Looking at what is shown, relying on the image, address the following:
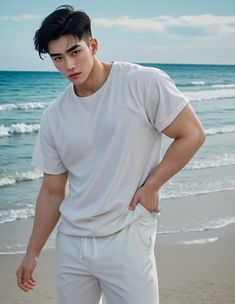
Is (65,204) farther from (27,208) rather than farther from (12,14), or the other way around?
(12,14)

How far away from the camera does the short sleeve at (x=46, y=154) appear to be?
8.00ft

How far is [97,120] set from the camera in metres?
2.28

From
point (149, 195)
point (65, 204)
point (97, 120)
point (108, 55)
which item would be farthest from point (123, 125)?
point (108, 55)

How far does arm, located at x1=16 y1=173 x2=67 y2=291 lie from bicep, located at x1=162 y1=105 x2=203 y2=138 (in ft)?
1.67

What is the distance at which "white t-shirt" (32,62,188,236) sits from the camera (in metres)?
2.24

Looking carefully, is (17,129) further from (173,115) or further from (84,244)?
(173,115)

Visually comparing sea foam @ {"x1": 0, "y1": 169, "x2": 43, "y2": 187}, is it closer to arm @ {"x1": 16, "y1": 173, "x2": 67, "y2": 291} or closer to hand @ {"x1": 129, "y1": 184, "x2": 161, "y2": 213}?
→ arm @ {"x1": 16, "y1": 173, "x2": 67, "y2": 291}

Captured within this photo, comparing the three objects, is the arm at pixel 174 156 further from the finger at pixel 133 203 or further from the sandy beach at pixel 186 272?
the sandy beach at pixel 186 272

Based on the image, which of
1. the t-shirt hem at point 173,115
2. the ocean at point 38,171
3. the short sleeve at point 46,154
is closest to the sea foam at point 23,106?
the ocean at point 38,171

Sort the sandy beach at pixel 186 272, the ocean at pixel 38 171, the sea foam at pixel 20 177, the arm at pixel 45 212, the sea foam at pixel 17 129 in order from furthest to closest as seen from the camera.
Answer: the sea foam at pixel 17 129 < the sea foam at pixel 20 177 < the ocean at pixel 38 171 < the sandy beach at pixel 186 272 < the arm at pixel 45 212

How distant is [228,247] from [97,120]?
12.2ft

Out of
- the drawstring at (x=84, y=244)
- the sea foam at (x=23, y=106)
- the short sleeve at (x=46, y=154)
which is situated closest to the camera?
the drawstring at (x=84, y=244)

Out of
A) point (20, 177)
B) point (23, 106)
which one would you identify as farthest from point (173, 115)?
point (23, 106)

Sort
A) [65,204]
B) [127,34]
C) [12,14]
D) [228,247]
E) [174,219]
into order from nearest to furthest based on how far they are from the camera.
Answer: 1. [65,204]
2. [228,247]
3. [174,219]
4. [12,14]
5. [127,34]
